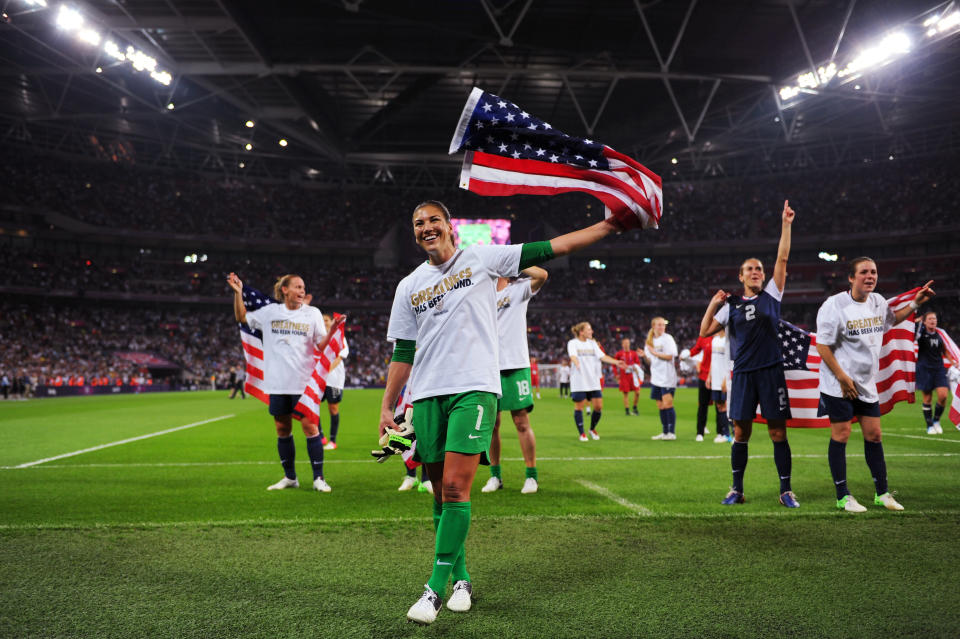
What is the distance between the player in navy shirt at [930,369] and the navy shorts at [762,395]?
9114 millimetres

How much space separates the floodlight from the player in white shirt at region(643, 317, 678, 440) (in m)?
23.2

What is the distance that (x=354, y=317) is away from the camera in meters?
61.0

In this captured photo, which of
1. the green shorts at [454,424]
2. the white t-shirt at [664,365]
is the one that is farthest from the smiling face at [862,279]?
the white t-shirt at [664,365]

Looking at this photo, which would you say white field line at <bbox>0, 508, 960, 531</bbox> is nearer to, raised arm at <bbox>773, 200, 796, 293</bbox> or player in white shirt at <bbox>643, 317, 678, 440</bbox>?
raised arm at <bbox>773, 200, 796, 293</bbox>

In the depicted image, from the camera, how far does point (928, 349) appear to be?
14.0m

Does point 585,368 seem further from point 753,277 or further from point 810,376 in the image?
point 753,277

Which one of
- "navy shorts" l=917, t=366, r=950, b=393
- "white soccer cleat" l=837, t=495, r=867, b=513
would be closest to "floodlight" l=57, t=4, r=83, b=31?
"white soccer cleat" l=837, t=495, r=867, b=513

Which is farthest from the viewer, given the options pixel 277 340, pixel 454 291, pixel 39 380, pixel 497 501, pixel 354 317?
pixel 354 317

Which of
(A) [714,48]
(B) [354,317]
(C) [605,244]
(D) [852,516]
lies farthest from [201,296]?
(D) [852,516]

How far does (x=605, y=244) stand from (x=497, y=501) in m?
58.5

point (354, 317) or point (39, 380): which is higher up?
point (354, 317)

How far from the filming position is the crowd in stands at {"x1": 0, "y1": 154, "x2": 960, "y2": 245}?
52.1 meters

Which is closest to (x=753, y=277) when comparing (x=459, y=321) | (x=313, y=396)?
(x=459, y=321)

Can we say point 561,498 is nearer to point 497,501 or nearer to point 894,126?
point 497,501
